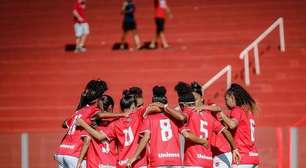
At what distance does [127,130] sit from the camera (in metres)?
10.7

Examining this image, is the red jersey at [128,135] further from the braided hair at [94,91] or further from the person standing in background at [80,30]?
the person standing in background at [80,30]

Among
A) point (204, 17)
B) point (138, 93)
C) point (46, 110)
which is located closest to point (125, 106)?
point (138, 93)

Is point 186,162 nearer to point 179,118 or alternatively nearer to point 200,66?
point 179,118

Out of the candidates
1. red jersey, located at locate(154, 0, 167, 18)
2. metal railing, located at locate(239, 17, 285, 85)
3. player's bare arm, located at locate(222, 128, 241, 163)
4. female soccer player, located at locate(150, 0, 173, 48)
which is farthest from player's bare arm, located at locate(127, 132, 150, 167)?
red jersey, located at locate(154, 0, 167, 18)

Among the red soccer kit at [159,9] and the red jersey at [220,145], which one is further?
the red soccer kit at [159,9]

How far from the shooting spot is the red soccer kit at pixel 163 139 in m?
10.3

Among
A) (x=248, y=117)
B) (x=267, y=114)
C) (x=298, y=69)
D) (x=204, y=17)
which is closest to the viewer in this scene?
(x=248, y=117)

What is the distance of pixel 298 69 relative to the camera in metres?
18.5

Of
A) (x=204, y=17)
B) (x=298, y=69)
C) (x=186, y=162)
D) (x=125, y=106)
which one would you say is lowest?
(x=186, y=162)

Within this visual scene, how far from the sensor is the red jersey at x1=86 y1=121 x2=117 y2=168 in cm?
1084

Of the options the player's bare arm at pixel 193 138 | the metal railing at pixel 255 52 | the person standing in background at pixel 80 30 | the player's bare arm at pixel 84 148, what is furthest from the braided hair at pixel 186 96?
the person standing in background at pixel 80 30

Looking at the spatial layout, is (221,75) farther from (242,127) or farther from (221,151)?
(242,127)

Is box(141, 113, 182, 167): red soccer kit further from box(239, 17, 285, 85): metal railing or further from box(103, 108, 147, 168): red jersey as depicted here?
box(239, 17, 285, 85): metal railing

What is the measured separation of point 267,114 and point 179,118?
741cm
